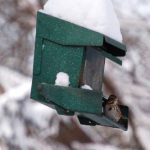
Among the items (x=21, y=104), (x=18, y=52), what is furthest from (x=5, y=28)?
(x=21, y=104)

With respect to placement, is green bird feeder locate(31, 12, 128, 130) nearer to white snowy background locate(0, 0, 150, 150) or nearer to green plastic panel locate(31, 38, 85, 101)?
green plastic panel locate(31, 38, 85, 101)

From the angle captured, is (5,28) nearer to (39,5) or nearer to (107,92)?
(39,5)

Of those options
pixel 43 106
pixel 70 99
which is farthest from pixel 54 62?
pixel 43 106

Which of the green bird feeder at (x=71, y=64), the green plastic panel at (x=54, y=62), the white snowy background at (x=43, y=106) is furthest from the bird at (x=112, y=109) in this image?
the white snowy background at (x=43, y=106)

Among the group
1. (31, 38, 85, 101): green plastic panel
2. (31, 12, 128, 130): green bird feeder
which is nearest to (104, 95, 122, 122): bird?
(31, 12, 128, 130): green bird feeder

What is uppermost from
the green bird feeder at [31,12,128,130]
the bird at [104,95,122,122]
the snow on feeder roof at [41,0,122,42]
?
the snow on feeder roof at [41,0,122,42]

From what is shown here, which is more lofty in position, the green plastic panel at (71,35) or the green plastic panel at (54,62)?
the green plastic panel at (71,35)

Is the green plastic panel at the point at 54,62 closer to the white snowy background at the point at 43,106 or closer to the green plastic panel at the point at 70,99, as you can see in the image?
the green plastic panel at the point at 70,99
